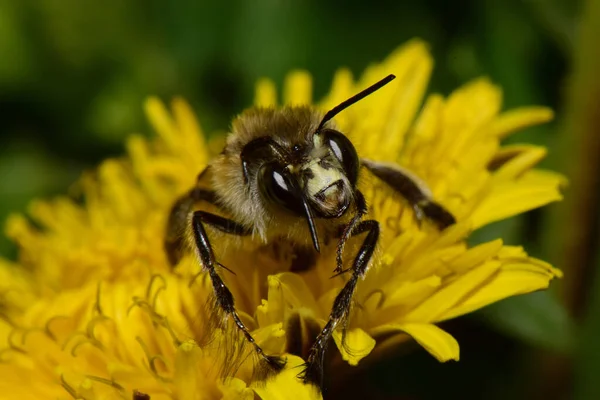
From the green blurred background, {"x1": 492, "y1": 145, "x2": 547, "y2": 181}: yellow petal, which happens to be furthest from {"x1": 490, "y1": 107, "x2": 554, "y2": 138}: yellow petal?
the green blurred background

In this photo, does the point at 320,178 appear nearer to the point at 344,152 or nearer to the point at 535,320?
the point at 344,152

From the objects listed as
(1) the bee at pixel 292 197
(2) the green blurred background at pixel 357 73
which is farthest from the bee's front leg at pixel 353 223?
(2) the green blurred background at pixel 357 73

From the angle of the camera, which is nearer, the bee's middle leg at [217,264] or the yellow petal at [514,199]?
the bee's middle leg at [217,264]

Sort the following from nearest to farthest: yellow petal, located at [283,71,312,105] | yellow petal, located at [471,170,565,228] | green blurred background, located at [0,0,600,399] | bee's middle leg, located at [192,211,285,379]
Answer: bee's middle leg, located at [192,211,285,379] < yellow petal, located at [471,170,565,228] < green blurred background, located at [0,0,600,399] < yellow petal, located at [283,71,312,105]

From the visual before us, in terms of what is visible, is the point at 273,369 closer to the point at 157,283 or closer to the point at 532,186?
the point at 157,283

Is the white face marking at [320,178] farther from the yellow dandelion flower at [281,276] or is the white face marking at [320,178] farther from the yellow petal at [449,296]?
the yellow petal at [449,296]

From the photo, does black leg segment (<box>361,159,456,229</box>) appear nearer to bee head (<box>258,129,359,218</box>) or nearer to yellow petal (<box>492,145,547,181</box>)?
yellow petal (<box>492,145,547,181</box>)

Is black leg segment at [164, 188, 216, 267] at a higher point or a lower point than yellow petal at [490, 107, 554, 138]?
higher
